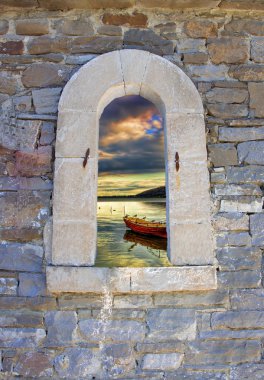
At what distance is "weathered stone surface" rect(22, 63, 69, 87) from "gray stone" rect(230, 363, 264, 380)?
2642mm

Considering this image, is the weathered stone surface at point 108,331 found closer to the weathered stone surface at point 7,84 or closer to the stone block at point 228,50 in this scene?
the weathered stone surface at point 7,84

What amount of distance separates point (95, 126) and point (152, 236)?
11828 mm

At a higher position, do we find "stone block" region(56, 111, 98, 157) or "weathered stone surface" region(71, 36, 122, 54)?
"weathered stone surface" region(71, 36, 122, 54)

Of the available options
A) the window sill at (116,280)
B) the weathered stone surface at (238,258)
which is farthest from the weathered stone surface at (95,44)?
the weathered stone surface at (238,258)

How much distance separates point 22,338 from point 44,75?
2074mm

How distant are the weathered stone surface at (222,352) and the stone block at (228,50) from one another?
88.4 inches

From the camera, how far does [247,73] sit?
257cm

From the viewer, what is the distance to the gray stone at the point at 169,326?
7.61ft

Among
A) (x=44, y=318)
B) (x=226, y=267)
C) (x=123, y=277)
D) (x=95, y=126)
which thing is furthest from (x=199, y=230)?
(x=44, y=318)

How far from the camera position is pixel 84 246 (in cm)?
235

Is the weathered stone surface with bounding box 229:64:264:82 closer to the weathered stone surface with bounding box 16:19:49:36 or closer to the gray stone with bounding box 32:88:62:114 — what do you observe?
the gray stone with bounding box 32:88:62:114

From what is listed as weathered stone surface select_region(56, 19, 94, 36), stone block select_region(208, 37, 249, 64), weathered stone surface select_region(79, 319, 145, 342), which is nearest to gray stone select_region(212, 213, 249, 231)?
weathered stone surface select_region(79, 319, 145, 342)

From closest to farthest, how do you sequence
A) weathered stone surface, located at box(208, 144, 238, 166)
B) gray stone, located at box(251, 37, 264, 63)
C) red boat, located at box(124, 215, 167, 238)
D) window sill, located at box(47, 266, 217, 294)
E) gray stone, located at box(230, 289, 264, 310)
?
1. window sill, located at box(47, 266, 217, 294)
2. gray stone, located at box(230, 289, 264, 310)
3. weathered stone surface, located at box(208, 144, 238, 166)
4. gray stone, located at box(251, 37, 264, 63)
5. red boat, located at box(124, 215, 167, 238)

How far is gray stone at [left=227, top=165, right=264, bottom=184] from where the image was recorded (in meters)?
2.48
